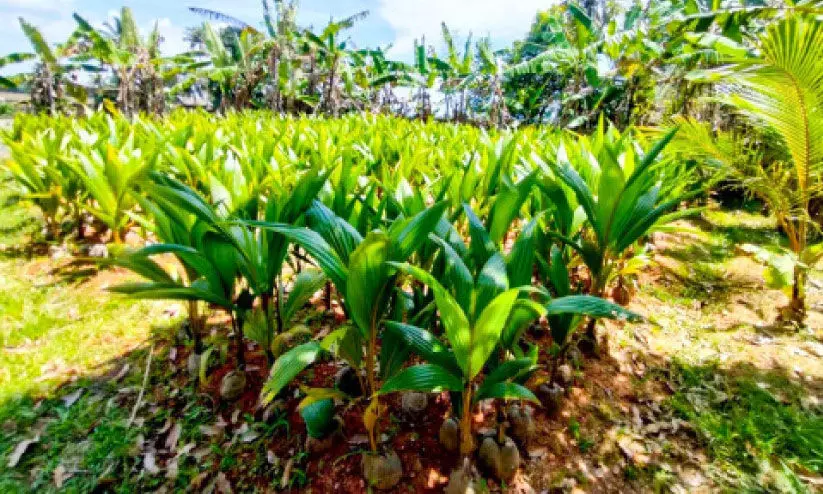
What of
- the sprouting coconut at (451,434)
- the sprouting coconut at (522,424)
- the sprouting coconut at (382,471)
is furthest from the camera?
the sprouting coconut at (522,424)

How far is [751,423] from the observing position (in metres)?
2.09

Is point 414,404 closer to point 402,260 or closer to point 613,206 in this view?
point 402,260

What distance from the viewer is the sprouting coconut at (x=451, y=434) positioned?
1.69 m

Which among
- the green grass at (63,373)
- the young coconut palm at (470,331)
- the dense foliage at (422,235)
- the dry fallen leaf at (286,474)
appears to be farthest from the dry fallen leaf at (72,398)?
the young coconut palm at (470,331)

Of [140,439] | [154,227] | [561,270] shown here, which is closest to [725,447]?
[561,270]

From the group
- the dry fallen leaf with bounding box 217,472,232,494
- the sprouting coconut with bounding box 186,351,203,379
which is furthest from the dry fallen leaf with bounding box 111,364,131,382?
the dry fallen leaf with bounding box 217,472,232,494

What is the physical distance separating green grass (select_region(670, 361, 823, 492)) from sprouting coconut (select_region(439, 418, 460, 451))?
1103 mm

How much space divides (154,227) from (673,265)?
13.4ft

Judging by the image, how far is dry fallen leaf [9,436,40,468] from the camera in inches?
72.6

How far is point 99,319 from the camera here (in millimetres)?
2852

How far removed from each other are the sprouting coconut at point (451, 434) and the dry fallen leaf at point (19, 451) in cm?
178

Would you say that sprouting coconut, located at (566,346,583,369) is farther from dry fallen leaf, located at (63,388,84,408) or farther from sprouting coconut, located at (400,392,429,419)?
dry fallen leaf, located at (63,388,84,408)

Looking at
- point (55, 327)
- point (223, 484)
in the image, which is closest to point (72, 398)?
point (55, 327)

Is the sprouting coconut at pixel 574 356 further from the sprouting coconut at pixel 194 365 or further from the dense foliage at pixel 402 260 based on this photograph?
the sprouting coconut at pixel 194 365
